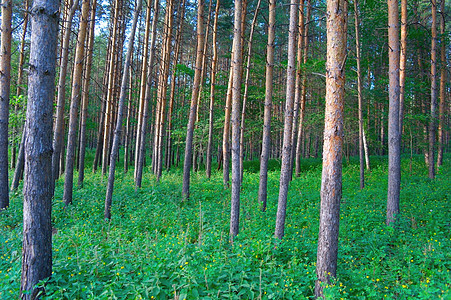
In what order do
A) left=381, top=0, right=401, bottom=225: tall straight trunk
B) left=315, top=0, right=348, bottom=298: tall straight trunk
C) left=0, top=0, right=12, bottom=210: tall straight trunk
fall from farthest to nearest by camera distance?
left=0, top=0, right=12, bottom=210: tall straight trunk
left=381, top=0, right=401, bottom=225: tall straight trunk
left=315, top=0, right=348, bottom=298: tall straight trunk

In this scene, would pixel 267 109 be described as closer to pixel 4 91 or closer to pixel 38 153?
pixel 38 153

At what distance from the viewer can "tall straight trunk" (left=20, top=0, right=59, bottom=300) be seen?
3.95 m

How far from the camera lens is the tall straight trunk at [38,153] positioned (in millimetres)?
3951

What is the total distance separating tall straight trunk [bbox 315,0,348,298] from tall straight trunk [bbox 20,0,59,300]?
4231 millimetres

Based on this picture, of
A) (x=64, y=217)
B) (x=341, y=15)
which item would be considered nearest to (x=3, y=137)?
(x=64, y=217)

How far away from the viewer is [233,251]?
5.48 meters

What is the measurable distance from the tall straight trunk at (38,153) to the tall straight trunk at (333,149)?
4.23m

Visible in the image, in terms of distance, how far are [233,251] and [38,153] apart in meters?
3.82

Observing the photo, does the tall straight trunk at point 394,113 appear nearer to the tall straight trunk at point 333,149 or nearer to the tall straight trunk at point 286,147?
the tall straight trunk at point 286,147

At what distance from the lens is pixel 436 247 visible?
5.44 m

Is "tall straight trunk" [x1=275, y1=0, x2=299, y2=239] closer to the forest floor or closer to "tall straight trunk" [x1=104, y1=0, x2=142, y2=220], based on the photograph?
the forest floor

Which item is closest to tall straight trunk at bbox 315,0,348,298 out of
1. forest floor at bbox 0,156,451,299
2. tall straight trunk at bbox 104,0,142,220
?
forest floor at bbox 0,156,451,299

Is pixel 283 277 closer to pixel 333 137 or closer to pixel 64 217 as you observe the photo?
pixel 333 137

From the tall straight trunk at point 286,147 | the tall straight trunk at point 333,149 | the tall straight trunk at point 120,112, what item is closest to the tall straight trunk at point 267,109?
the tall straight trunk at point 286,147
